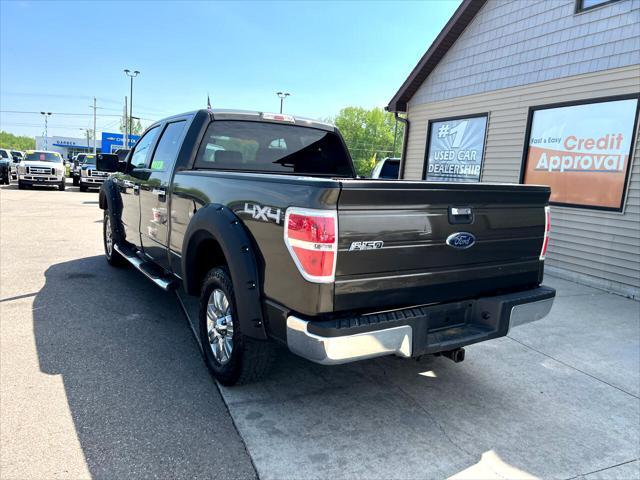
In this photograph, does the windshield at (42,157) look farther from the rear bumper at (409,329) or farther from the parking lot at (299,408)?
the rear bumper at (409,329)

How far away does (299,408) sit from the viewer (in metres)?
3.08

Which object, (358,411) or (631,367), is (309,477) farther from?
(631,367)

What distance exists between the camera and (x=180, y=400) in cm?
308

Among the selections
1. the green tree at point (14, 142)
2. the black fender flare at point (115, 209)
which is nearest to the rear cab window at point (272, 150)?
the black fender flare at point (115, 209)

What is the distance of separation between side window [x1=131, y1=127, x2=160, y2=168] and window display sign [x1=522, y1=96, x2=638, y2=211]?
20.8 ft

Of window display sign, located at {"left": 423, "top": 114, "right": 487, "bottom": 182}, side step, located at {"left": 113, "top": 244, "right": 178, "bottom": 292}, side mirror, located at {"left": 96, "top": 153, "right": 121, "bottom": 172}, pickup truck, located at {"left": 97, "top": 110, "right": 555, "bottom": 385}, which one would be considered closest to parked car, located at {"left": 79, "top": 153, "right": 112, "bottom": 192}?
window display sign, located at {"left": 423, "top": 114, "right": 487, "bottom": 182}

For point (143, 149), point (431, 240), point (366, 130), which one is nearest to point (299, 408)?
point (431, 240)

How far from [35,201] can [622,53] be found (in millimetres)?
16651

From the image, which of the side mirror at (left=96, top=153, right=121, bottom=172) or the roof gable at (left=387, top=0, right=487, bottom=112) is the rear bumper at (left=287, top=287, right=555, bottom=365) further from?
the roof gable at (left=387, top=0, right=487, bottom=112)

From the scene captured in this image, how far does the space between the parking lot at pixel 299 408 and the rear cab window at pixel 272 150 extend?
168cm

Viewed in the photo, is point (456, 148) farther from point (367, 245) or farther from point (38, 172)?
point (38, 172)

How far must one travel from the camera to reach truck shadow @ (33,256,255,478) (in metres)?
2.47

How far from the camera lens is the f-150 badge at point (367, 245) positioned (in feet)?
7.85

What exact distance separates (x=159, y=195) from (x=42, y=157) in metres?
21.1
